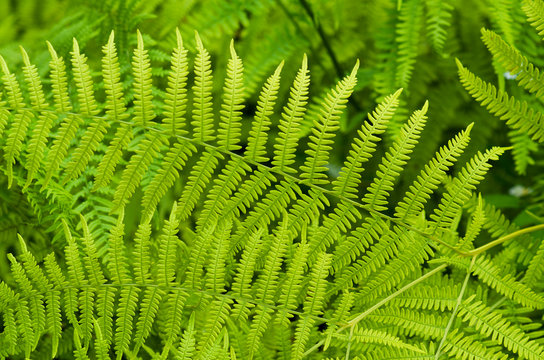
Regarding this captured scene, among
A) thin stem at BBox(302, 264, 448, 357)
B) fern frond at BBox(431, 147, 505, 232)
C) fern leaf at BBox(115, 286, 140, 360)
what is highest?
fern frond at BBox(431, 147, 505, 232)

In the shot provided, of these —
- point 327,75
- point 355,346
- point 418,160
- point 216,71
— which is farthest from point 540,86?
point 216,71

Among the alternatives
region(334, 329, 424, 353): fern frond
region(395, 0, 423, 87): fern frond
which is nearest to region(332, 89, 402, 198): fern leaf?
region(334, 329, 424, 353): fern frond

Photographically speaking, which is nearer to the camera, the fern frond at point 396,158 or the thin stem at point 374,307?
the fern frond at point 396,158

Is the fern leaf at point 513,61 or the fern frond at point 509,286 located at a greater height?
the fern leaf at point 513,61

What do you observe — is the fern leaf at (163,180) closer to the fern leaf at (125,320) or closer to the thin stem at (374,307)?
the fern leaf at (125,320)

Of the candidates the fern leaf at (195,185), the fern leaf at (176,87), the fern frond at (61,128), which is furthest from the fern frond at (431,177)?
the fern frond at (61,128)

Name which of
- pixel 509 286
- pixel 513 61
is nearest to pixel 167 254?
pixel 509 286

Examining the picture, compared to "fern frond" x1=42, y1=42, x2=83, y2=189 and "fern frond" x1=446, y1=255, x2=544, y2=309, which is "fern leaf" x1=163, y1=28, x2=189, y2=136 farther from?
"fern frond" x1=446, y1=255, x2=544, y2=309

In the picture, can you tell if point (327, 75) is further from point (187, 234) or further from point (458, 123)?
point (187, 234)

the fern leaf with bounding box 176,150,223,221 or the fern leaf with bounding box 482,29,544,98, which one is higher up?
the fern leaf with bounding box 482,29,544,98
